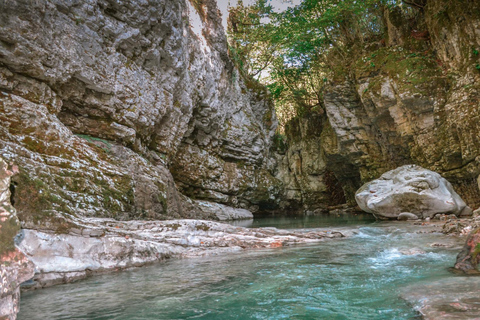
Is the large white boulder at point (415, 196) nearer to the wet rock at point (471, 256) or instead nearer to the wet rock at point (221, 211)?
the wet rock at point (221, 211)

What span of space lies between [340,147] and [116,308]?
20379mm

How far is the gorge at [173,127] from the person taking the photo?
576cm

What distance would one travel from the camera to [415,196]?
44.3ft

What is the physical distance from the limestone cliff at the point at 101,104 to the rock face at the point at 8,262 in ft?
9.95

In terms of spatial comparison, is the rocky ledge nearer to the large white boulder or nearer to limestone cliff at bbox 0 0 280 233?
limestone cliff at bbox 0 0 280 233

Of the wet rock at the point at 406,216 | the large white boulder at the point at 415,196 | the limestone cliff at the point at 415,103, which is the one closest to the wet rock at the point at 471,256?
the large white boulder at the point at 415,196

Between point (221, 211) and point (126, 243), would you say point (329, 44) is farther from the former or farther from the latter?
point (126, 243)

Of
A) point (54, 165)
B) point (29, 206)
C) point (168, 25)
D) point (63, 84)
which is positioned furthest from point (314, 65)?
point (29, 206)

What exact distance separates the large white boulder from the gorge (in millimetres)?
1588

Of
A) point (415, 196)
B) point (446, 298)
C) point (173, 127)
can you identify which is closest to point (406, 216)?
point (415, 196)

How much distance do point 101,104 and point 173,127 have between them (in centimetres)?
441

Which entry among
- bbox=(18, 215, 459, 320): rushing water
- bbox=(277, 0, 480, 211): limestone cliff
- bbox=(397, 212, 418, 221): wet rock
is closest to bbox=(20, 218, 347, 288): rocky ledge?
bbox=(18, 215, 459, 320): rushing water

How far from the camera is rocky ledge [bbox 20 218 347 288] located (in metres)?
4.55

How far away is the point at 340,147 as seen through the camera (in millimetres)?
21734
